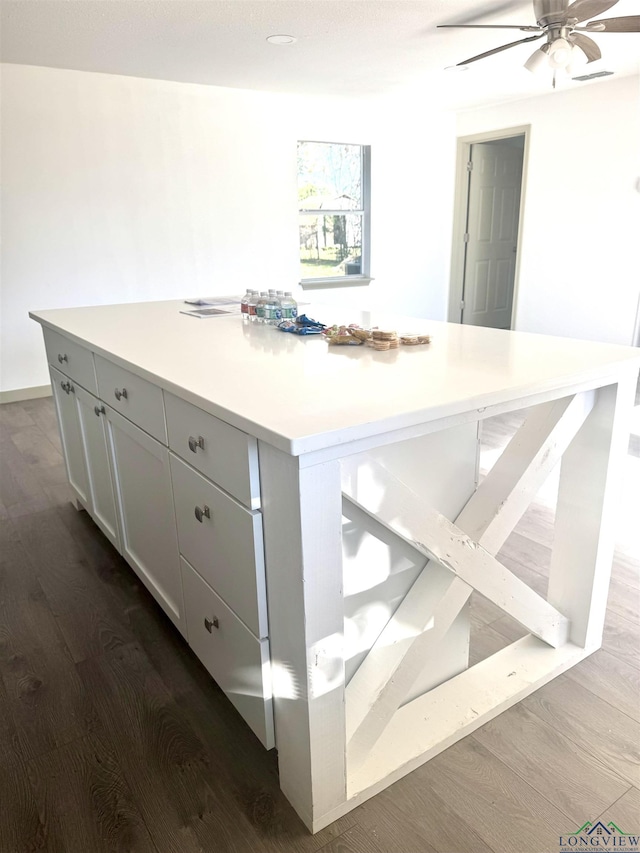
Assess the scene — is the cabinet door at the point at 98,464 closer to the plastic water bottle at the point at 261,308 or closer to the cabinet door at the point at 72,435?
the cabinet door at the point at 72,435

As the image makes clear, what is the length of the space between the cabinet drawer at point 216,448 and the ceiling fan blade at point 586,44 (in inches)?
112

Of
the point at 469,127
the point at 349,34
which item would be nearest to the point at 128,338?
the point at 349,34

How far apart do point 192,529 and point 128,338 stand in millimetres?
687

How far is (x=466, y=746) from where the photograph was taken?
4.38ft

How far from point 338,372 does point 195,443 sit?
0.33 metres

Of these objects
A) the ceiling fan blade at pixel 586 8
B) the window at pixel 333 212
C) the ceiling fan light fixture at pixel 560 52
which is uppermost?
the ceiling fan blade at pixel 586 8

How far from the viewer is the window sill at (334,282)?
5426 millimetres

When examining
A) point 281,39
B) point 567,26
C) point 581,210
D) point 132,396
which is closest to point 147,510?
point 132,396

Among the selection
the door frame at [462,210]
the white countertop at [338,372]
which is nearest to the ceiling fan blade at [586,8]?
the white countertop at [338,372]

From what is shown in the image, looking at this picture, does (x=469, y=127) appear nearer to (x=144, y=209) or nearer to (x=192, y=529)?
(x=144, y=209)

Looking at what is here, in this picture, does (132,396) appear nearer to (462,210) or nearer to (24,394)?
(24,394)

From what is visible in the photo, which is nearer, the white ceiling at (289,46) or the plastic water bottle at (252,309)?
the plastic water bottle at (252,309)

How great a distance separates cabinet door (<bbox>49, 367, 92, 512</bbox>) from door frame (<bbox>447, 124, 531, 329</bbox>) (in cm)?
442

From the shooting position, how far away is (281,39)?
3.38m
